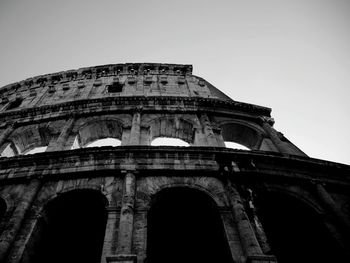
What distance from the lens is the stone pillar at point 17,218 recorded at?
18.4 feet

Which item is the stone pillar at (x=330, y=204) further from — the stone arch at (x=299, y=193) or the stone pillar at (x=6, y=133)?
the stone pillar at (x=6, y=133)

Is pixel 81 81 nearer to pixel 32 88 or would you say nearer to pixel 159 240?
pixel 32 88

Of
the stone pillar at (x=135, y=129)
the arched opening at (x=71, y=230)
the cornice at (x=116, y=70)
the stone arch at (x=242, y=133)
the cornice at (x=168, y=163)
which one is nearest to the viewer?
the arched opening at (x=71, y=230)

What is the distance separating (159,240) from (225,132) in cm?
588

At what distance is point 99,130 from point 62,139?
5.70ft

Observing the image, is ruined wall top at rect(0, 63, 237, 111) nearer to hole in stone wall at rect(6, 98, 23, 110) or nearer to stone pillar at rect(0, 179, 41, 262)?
hole in stone wall at rect(6, 98, 23, 110)

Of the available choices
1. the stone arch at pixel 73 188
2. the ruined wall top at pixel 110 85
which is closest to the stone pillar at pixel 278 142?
the ruined wall top at pixel 110 85

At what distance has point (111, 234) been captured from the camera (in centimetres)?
570

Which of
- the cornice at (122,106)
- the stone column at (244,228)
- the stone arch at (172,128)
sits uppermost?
the cornice at (122,106)

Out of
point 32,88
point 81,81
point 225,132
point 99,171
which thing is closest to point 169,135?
point 225,132

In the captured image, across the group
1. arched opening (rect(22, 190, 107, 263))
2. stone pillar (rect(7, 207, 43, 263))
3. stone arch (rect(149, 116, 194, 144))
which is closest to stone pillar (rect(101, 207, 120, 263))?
arched opening (rect(22, 190, 107, 263))

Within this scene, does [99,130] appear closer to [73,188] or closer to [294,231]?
[73,188]

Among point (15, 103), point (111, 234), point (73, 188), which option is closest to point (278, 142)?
point (111, 234)

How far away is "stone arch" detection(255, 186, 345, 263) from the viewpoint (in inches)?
258
